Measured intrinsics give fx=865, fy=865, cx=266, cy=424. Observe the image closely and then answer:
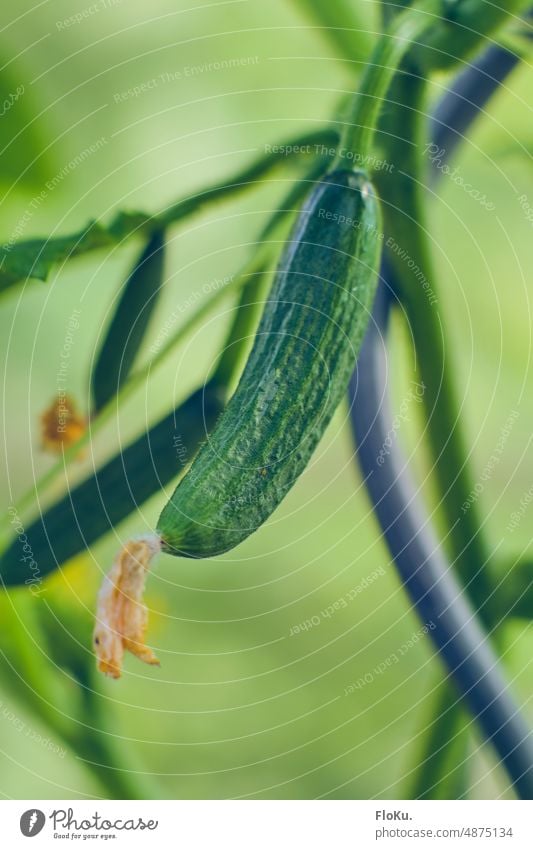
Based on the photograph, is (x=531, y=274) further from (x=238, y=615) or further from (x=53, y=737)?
(x=53, y=737)

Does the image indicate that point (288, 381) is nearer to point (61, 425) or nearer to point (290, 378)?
point (290, 378)

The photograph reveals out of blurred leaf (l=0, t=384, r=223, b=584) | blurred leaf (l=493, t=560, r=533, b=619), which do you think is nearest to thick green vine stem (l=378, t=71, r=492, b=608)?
blurred leaf (l=493, t=560, r=533, b=619)

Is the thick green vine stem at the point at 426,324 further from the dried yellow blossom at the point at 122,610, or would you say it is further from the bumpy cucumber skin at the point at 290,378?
the dried yellow blossom at the point at 122,610

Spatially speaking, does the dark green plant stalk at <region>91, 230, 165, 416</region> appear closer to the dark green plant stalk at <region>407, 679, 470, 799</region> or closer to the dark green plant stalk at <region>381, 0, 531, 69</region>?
the dark green plant stalk at <region>381, 0, 531, 69</region>

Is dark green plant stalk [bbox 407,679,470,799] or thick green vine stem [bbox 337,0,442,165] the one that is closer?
thick green vine stem [bbox 337,0,442,165]

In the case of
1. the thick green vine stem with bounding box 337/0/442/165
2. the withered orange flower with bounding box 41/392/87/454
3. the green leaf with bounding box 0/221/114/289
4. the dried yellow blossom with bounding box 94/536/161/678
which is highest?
the thick green vine stem with bounding box 337/0/442/165

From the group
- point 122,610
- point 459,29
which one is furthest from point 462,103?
point 122,610
